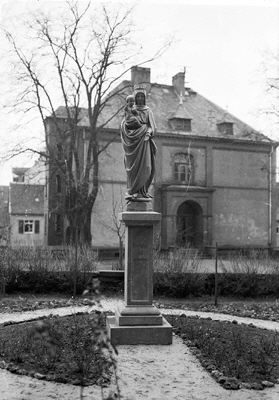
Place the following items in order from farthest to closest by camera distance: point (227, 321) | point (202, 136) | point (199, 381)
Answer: point (202, 136), point (227, 321), point (199, 381)

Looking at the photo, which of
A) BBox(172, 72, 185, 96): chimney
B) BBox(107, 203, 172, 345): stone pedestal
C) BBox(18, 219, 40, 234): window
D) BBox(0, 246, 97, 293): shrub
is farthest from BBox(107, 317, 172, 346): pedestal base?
BBox(18, 219, 40, 234): window

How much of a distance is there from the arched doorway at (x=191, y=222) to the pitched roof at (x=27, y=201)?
13215mm

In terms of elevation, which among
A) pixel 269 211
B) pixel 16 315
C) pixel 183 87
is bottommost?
pixel 16 315

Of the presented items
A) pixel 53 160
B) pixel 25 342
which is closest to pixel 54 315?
pixel 25 342

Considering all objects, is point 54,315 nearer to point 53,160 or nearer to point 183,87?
point 53,160

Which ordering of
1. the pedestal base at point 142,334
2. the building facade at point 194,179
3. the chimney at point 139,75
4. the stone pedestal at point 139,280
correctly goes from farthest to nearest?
1. the chimney at point 139,75
2. the building facade at point 194,179
3. the stone pedestal at point 139,280
4. the pedestal base at point 142,334

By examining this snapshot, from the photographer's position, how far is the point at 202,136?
103 ft

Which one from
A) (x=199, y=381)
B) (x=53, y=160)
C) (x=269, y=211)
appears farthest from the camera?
(x=269, y=211)

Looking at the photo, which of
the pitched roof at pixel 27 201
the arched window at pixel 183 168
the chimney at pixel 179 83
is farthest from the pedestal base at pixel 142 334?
the pitched roof at pixel 27 201

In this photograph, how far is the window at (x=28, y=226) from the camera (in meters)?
39.7

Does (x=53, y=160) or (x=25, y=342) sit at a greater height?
(x=53, y=160)

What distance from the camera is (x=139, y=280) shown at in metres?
8.27

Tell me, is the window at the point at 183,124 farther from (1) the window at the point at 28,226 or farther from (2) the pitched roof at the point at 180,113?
(1) the window at the point at 28,226

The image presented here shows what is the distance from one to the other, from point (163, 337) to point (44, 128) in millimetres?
18580
